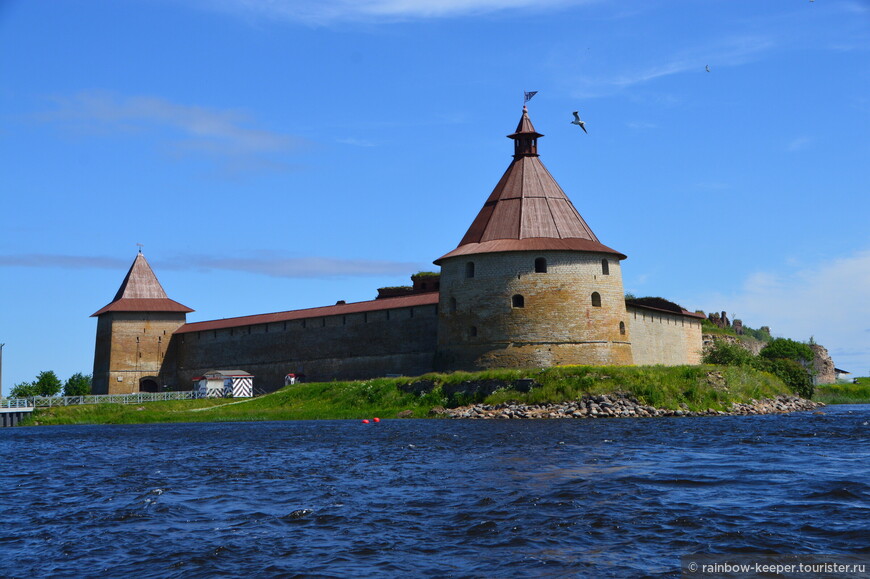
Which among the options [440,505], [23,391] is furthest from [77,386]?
[440,505]

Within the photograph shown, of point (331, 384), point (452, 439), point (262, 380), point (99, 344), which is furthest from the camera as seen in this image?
point (99, 344)

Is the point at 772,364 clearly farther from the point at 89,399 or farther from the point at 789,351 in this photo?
the point at 89,399

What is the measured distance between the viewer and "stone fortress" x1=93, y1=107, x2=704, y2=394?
3141cm

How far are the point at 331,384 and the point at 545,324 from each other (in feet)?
25.1

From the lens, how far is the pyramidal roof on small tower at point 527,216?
32.2 metres

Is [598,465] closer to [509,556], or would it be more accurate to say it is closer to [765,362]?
[509,556]

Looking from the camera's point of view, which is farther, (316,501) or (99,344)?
(99,344)

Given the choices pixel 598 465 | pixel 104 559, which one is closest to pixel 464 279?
pixel 598 465

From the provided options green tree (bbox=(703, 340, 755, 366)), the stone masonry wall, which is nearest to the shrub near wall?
green tree (bbox=(703, 340, 755, 366))

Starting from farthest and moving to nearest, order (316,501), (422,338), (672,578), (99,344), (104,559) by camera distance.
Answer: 1. (99,344)
2. (422,338)
3. (316,501)
4. (104,559)
5. (672,578)

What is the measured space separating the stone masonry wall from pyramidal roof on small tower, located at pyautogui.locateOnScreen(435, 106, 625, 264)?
517mm

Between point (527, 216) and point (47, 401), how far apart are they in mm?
19063

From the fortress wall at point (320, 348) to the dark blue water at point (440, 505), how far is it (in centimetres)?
1772

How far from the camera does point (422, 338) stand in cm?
3606
